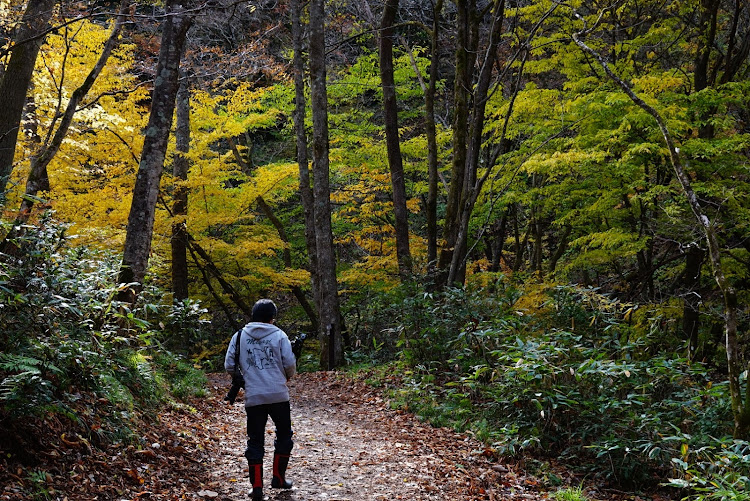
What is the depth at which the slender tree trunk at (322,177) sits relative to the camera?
12.1m

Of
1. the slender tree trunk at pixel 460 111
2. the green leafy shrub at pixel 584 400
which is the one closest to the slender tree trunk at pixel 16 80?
the green leafy shrub at pixel 584 400

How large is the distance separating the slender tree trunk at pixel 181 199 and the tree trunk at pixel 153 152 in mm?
6233

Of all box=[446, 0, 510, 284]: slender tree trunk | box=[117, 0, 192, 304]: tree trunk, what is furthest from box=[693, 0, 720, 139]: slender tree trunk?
box=[117, 0, 192, 304]: tree trunk

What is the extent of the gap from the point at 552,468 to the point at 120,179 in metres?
10.7

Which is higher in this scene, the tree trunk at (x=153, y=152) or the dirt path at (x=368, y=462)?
the tree trunk at (x=153, y=152)

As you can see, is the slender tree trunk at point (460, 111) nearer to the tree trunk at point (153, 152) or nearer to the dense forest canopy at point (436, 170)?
the dense forest canopy at point (436, 170)

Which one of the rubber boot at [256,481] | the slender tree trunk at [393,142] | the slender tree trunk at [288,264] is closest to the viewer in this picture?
the rubber boot at [256,481]

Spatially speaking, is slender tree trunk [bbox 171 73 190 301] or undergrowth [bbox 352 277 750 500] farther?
slender tree trunk [bbox 171 73 190 301]

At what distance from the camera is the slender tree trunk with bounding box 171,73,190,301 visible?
1391cm

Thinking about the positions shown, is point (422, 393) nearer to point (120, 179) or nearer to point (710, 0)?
point (120, 179)

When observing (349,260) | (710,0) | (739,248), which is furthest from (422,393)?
(349,260)

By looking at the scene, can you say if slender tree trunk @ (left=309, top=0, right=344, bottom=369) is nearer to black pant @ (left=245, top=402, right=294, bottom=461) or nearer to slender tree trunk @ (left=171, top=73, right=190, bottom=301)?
slender tree trunk @ (left=171, top=73, right=190, bottom=301)

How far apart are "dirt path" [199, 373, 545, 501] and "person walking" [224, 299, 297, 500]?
19.3 inches

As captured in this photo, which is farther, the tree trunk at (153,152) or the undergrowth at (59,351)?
the tree trunk at (153,152)
